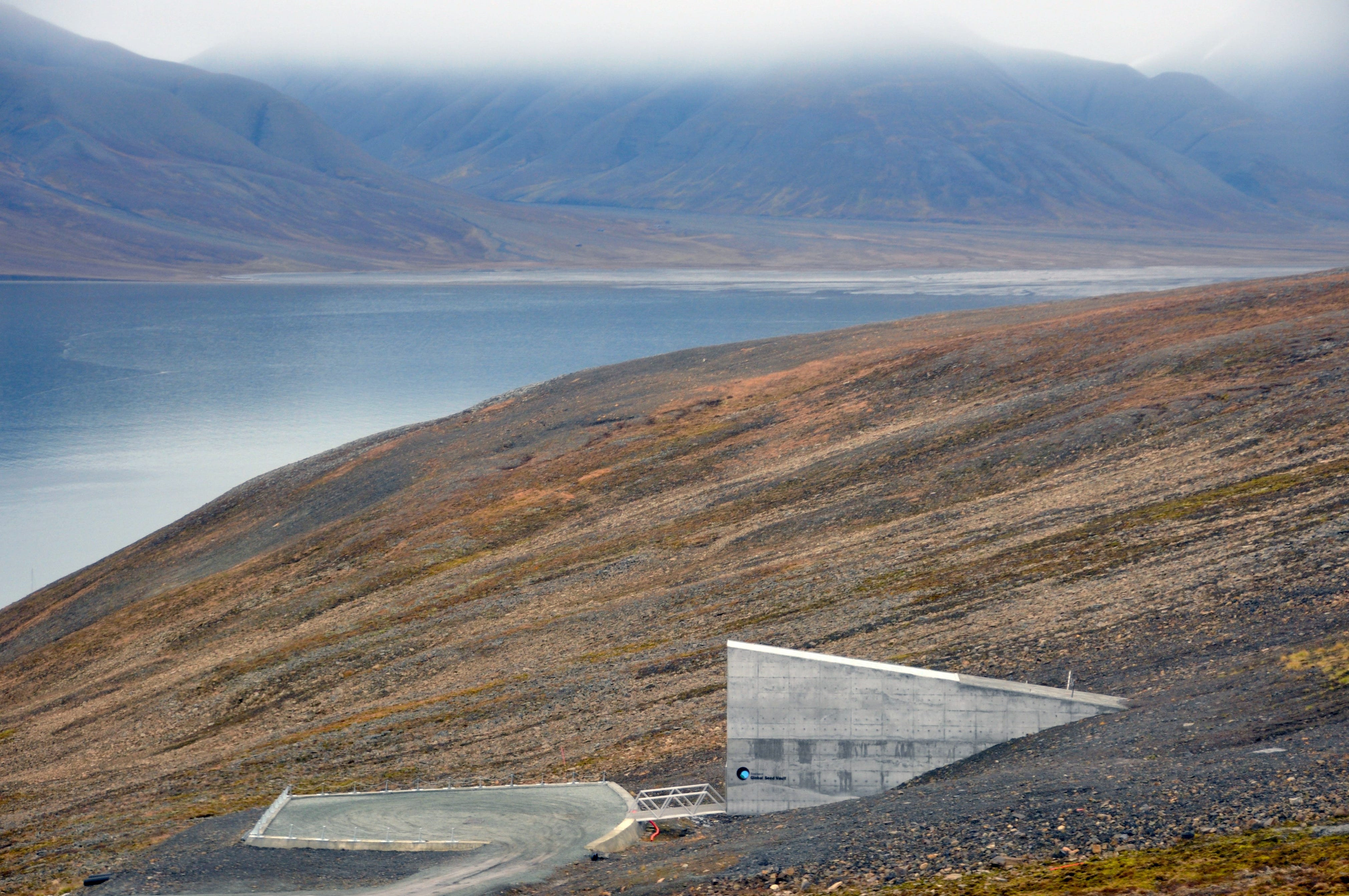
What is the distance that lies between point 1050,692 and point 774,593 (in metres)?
12.9

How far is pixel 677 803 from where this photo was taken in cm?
2205

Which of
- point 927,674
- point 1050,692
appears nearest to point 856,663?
point 927,674

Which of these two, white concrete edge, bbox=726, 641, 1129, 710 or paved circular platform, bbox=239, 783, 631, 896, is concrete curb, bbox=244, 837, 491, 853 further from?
white concrete edge, bbox=726, 641, 1129, 710

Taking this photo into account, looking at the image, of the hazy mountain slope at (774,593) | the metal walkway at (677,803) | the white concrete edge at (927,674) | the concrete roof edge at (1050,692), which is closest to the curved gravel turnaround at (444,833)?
the metal walkway at (677,803)

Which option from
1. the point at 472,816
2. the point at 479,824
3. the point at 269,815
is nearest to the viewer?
the point at 479,824

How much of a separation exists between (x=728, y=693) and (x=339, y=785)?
9158 millimetres

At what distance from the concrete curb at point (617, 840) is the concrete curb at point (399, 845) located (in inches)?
78.3

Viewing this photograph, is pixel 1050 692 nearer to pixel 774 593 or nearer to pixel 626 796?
pixel 626 796

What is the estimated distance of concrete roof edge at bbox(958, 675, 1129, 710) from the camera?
21219 millimetres

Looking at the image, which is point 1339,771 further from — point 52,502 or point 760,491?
point 52,502

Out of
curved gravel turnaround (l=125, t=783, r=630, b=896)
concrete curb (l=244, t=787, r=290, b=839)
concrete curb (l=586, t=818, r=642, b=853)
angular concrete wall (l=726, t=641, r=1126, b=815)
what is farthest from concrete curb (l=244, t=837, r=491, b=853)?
angular concrete wall (l=726, t=641, r=1126, b=815)

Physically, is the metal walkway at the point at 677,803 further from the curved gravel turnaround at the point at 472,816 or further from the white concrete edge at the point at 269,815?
the white concrete edge at the point at 269,815

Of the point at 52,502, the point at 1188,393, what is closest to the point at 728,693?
the point at 1188,393

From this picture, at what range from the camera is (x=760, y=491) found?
141 feet
